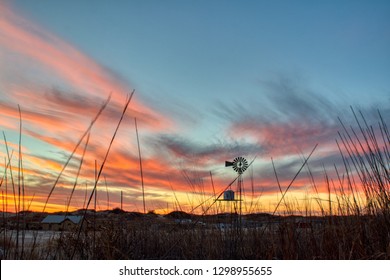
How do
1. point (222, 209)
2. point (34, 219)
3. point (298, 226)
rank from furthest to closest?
1. point (222, 209)
2. point (298, 226)
3. point (34, 219)

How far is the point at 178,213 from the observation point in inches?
208

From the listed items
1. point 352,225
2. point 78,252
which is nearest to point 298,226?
point 352,225

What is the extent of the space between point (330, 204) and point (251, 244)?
92cm

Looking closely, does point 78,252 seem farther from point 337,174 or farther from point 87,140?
point 337,174

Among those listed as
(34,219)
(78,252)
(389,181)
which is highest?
(389,181)

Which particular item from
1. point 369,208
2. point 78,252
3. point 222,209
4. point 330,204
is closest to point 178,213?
point 222,209

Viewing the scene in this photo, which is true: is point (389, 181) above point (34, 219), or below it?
above

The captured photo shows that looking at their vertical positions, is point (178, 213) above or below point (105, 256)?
above

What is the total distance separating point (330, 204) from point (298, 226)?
0.48 m
